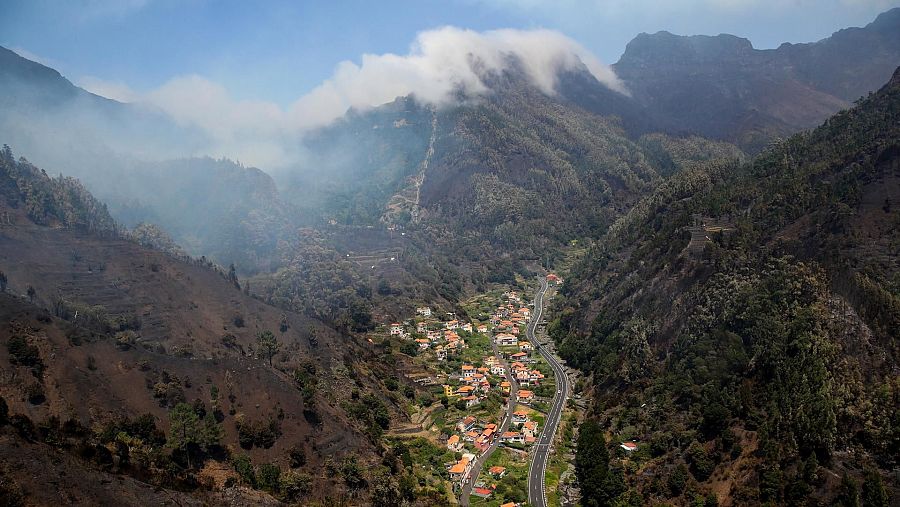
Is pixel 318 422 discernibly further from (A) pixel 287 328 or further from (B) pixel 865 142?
(B) pixel 865 142

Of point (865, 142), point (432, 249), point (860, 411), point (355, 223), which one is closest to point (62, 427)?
point (860, 411)

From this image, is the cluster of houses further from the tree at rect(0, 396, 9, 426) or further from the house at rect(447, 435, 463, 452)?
the tree at rect(0, 396, 9, 426)

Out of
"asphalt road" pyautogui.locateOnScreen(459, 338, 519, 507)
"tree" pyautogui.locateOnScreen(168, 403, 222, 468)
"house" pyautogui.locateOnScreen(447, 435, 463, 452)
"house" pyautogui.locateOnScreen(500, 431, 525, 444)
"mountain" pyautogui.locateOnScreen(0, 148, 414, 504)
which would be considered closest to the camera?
"mountain" pyautogui.locateOnScreen(0, 148, 414, 504)

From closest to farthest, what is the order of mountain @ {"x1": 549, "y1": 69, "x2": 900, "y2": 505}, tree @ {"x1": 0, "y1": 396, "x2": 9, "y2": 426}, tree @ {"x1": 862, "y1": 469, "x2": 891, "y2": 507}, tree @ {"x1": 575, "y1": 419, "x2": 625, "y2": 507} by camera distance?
1. tree @ {"x1": 0, "y1": 396, "x2": 9, "y2": 426}
2. tree @ {"x1": 862, "y1": 469, "x2": 891, "y2": 507}
3. mountain @ {"x1": 549, "y1": 69, "x2": 900, "y2": 505}
4. tree @ {"x1": 575, "y1": 419, "x2": 625, "y2": 507}

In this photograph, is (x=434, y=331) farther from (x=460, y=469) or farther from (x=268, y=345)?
(x=460, y=469)

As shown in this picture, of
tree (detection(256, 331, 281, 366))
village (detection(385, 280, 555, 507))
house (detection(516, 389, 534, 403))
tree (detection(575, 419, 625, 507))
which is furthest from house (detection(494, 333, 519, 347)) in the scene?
tree (detection(575, 419, 625, 507))

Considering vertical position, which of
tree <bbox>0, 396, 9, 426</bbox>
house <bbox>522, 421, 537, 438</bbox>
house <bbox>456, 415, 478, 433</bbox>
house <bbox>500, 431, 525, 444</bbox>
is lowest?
house <bbox>500, 431, 525, 444</bbox>
